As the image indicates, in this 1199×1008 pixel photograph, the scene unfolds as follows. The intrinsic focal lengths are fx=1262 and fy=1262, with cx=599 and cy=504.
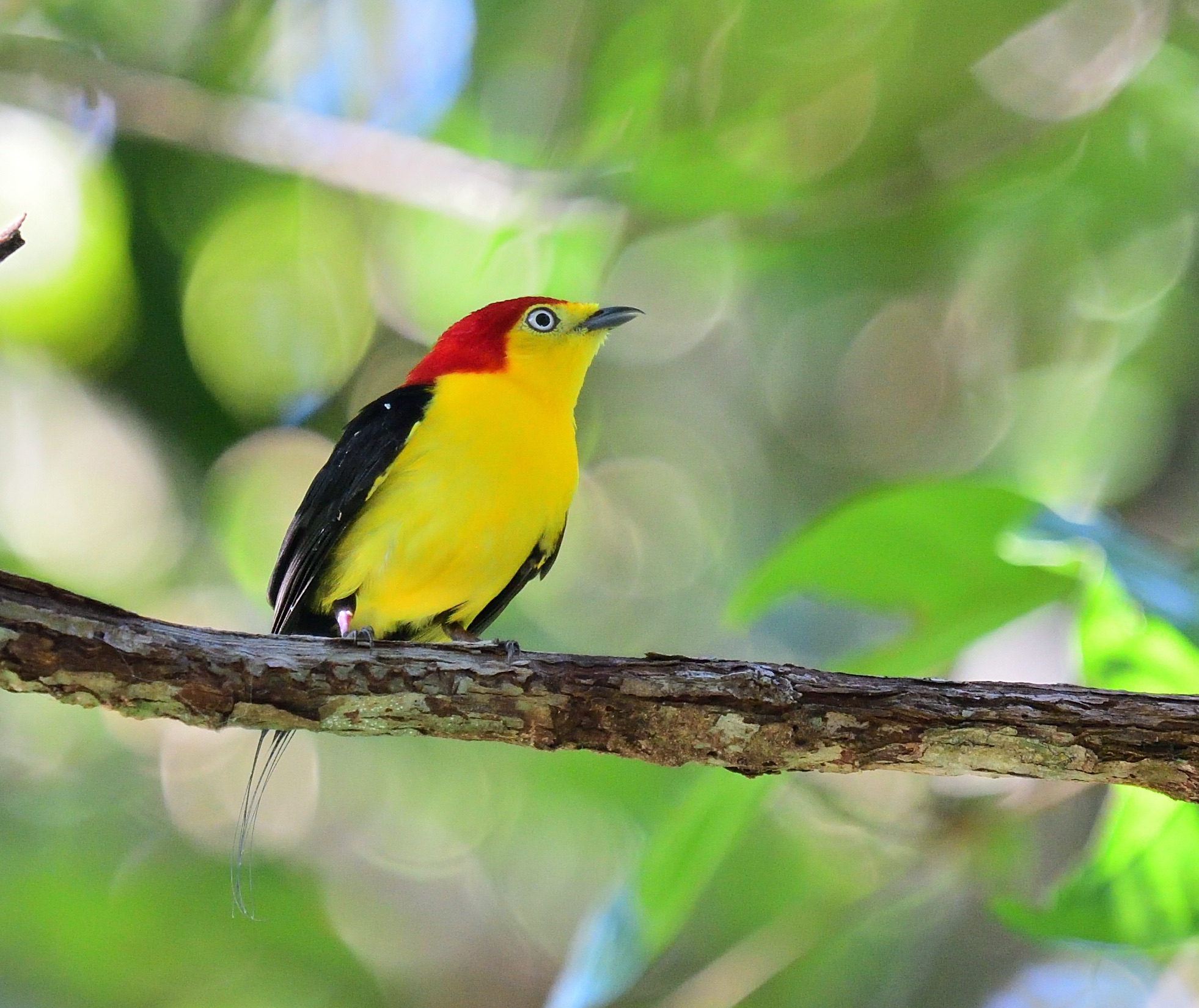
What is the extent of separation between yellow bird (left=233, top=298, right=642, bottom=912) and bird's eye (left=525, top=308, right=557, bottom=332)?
0.28 m

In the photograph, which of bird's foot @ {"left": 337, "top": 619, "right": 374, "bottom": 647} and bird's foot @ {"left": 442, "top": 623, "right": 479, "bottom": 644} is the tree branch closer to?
bird's foot @ {"left": 337, "top": 619, "right": 374, "bottom": 647}

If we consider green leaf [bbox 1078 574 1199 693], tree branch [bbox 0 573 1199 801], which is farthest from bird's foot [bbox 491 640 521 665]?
green leaf [bbox 1078 574 1199 693]

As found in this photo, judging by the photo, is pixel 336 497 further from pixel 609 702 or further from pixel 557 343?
pixel 609 702

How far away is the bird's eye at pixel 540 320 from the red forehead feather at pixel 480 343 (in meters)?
0.06

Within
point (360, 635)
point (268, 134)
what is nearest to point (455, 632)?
point (360, 635)

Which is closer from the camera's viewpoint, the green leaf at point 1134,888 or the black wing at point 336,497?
the green leaf at point 1134,888

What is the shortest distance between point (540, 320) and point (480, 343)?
288 mm

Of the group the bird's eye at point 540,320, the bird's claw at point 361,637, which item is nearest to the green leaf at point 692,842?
the bird's claw at point 361,637

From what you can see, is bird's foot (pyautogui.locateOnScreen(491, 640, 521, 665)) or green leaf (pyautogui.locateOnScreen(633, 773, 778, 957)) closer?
bird's foot (pyautogui.locateOnScreen(491, 640, 521, 665))

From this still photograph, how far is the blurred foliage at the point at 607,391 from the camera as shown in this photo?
249 inches

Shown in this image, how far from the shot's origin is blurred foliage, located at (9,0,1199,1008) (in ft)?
20.7

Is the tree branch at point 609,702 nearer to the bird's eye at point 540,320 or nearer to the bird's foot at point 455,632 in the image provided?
the bird's foot at point 455,632

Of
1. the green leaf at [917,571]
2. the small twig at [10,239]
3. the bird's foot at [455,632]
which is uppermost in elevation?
the bird's foot at [455,632]

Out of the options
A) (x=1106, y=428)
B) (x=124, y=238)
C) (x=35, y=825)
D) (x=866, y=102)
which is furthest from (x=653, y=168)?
(x=35, y=825)
